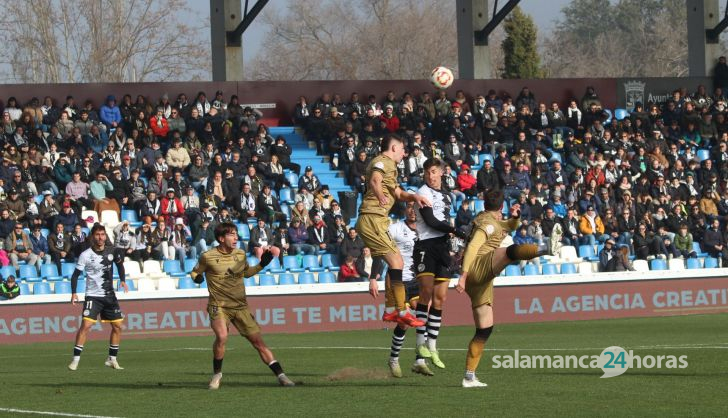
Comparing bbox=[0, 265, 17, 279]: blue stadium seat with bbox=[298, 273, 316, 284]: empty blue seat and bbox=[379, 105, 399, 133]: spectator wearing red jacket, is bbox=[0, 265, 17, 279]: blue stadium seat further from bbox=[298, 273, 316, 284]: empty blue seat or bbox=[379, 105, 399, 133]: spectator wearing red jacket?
bbox=[379, 105, 399, 133]: spectator wearing red jacket

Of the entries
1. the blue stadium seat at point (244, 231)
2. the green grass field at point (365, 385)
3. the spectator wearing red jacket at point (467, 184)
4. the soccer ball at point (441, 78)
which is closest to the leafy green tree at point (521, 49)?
the soccer ball at point (441, 78)

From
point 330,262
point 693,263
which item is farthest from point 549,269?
point 330,262

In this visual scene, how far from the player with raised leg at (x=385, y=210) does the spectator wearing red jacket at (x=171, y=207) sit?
616 inches

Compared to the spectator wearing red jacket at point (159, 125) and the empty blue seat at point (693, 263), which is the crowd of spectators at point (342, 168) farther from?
the empty blue seat at point (693, 263)

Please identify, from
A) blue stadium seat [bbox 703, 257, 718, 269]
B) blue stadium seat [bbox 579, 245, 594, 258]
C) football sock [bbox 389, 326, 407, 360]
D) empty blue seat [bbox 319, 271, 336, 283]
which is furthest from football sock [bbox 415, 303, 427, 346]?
blue stadium seat [bbox 703, 257, 718, 269]

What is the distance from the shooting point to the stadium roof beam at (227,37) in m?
34.2

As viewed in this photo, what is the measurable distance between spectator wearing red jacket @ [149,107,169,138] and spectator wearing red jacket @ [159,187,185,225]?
10.9 feet

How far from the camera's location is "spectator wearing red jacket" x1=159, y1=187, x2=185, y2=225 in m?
27.9

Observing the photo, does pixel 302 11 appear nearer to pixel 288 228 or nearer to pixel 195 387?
pixel 288 228

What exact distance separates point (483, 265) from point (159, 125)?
20.6 m

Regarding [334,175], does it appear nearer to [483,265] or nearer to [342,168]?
[342,168]

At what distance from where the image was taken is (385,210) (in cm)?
1266

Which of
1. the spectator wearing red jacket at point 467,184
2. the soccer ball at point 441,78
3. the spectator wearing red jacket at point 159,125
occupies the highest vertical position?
the soccer ball at point 441,78

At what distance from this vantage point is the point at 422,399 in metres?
11.0
